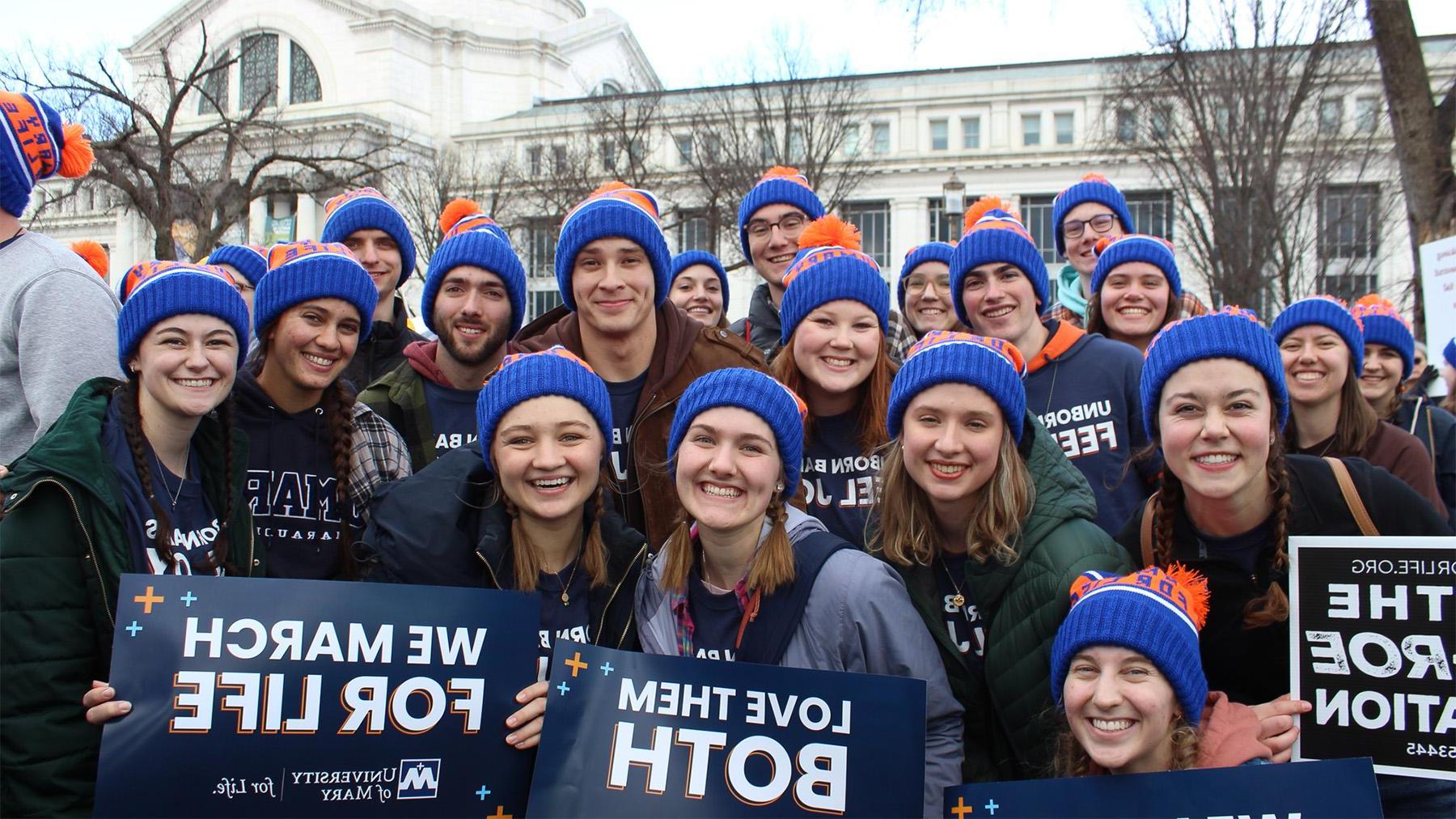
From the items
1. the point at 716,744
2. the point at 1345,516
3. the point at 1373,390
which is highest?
the point at 1373,390

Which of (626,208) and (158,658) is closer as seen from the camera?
(158,658)

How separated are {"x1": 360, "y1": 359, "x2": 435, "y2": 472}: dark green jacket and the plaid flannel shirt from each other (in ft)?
0.86

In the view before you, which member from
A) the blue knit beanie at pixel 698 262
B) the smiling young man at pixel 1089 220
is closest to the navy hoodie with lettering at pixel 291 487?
the blue knit beanie at pixel 698 262

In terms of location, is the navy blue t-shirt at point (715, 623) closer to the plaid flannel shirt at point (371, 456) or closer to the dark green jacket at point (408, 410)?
the plaid flannel shirt at point (371, 456)

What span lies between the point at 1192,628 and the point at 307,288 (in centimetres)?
322

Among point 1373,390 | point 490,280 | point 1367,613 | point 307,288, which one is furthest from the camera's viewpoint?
point 1373,390

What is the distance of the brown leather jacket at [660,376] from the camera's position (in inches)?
172

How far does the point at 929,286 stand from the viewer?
6586 millimetres

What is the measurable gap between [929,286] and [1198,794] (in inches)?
162

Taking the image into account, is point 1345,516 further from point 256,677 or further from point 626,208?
point 256,677

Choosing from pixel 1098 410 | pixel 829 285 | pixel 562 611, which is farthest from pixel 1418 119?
pixel 562 611

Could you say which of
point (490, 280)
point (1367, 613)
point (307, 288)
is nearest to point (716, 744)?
point (1367, 613)

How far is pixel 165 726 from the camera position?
9.93 ft

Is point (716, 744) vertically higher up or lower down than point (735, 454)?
lower down
